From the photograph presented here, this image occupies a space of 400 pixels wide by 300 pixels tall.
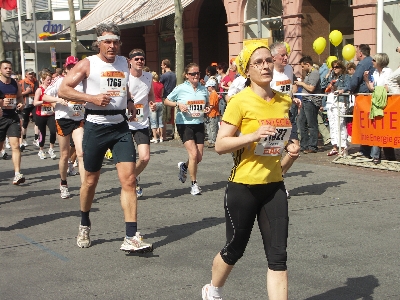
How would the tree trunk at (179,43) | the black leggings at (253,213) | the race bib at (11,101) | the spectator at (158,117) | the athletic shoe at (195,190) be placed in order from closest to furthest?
1. the black leggings at (253,213)
2. the athletic shoe at (195,190)
3. the race bib at (11,101)
4. the spectator at (158,117)
5. the tree trunk at (179,43)

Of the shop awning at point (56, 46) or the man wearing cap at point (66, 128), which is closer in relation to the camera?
the man wearing cap at point (66, 128)

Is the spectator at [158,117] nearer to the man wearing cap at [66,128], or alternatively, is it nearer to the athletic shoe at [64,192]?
the man wearing cap at [66,128]

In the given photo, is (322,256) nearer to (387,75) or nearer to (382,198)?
(382,198)

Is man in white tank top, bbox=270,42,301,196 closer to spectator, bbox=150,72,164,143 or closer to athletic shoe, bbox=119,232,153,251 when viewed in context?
athletic shoe, bbox=119,232,153,251

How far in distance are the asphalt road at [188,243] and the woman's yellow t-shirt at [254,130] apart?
3.59ft

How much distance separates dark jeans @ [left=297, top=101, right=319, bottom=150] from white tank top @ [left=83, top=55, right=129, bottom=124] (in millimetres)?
8428

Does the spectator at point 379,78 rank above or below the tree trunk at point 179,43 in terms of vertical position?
below

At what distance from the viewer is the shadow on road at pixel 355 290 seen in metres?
5.36

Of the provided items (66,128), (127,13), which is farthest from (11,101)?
(127,13)

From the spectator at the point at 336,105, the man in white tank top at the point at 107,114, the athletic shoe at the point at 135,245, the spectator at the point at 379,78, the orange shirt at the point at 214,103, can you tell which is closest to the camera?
the athletic shoe at the point at 135,245

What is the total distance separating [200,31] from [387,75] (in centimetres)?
1634

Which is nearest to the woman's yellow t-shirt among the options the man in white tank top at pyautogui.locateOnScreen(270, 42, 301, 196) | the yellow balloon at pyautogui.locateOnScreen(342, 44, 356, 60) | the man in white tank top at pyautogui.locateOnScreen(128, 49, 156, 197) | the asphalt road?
the asphalt road

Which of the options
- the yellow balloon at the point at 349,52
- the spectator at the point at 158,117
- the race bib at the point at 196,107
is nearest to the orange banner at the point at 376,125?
the race bib at the point at 196,107

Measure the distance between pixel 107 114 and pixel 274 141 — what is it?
263 centimetres
